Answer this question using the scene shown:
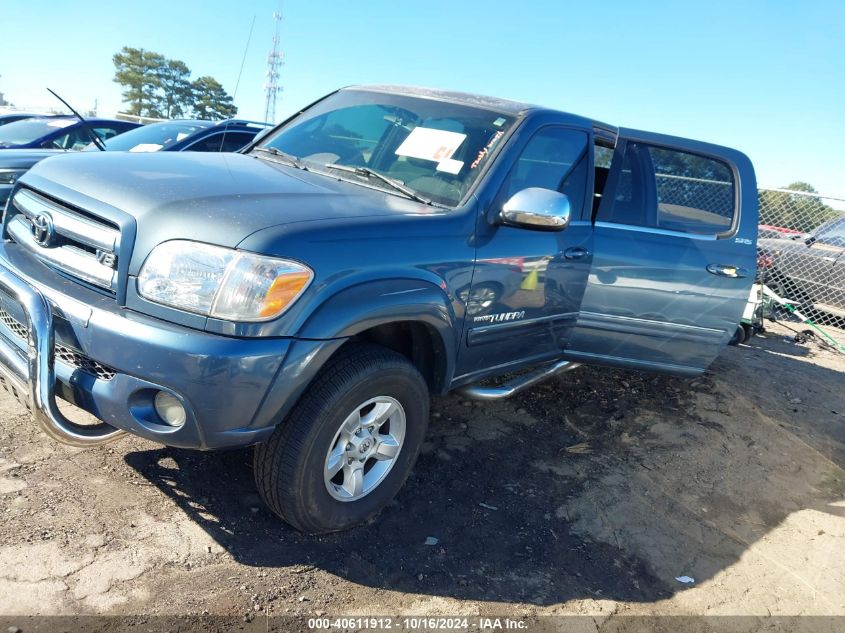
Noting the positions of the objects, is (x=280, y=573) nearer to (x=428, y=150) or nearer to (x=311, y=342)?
(x=311, y=342)

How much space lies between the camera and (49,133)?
26.1 feet

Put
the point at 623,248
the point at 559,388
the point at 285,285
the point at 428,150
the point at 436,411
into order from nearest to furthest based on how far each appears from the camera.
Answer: the point at 285,285 < the point at 428,150 < the point at 623,248 < the point at 436,411 < the point at 559,388

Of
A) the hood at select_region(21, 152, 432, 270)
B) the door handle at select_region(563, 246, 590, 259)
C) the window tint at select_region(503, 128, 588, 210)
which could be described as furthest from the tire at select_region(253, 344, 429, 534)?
the door handle at select_region(563, 246, 590, 259)

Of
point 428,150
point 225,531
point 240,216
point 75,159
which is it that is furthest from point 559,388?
point 75,159

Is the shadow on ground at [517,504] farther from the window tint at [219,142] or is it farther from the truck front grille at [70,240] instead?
the window tint at [219,142]

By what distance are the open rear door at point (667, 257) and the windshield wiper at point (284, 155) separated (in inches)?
71.0

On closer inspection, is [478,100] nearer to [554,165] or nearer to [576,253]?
[554,165]


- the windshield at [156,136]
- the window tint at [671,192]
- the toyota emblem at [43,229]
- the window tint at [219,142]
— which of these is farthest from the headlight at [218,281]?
the windshield at [156,136]

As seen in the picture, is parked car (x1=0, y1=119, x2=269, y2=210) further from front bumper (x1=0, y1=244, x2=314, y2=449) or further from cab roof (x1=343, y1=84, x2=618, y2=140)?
front bumper (x1=0, y1=244, x2=314, y2=449)

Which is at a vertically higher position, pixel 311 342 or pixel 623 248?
pixel 623 248

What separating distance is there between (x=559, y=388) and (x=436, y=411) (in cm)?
120

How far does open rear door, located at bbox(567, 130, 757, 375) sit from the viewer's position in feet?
13.3

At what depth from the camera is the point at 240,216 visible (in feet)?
7.85

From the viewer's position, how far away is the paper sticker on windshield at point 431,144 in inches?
130
